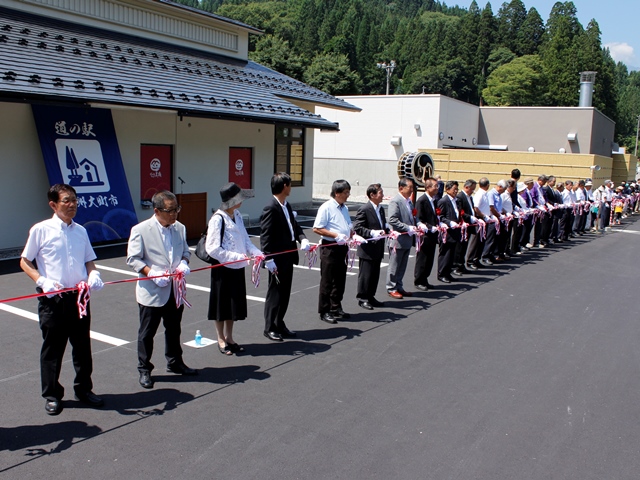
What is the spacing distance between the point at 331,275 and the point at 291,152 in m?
13.6

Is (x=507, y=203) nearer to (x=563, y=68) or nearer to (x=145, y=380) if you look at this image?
(x=145, y=380)

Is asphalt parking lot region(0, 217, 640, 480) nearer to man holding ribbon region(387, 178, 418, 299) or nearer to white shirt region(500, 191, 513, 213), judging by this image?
man holding ribbon region(387, 178, 418, 299)

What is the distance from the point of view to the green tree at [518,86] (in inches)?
3233

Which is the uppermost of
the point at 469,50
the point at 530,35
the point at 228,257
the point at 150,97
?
the point at 530,35

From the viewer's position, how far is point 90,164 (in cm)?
1288

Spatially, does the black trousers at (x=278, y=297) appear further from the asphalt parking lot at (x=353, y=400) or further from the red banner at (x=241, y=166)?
the red banner at (x=241, y=166)

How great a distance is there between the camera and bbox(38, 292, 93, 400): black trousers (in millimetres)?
4832

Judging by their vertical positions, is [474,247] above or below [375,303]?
Result: above

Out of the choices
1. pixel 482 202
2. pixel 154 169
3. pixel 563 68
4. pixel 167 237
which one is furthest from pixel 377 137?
pixel 563 68

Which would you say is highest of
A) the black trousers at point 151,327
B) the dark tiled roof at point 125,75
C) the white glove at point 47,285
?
the dark tiled roof at point 125,75

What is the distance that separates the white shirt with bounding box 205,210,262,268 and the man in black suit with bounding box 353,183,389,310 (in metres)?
2.44

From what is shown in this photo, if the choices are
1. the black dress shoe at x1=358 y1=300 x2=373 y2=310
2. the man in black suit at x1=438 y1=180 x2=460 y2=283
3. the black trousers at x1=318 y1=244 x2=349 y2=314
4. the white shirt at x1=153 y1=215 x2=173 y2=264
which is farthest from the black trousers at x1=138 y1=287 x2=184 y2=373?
the man in black suit at x1=438 y1=180 x2=460 y2=283

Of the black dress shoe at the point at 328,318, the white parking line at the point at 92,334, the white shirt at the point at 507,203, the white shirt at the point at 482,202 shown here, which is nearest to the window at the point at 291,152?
→ the white shirt at the point at 507,203

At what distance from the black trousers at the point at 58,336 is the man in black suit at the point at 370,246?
14.7 feet
